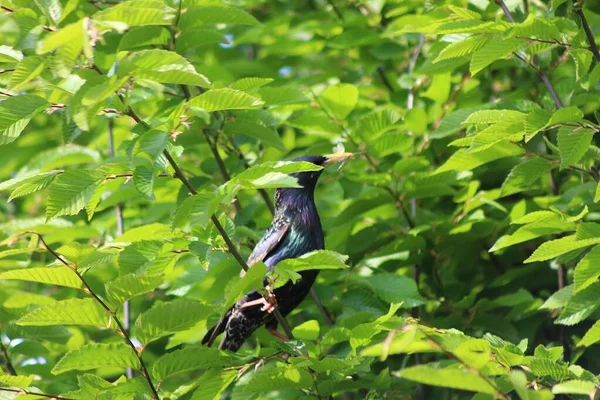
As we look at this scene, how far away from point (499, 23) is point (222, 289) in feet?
5.53

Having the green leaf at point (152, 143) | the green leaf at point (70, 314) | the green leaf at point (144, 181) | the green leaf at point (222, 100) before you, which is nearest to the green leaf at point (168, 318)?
the green leaf at point (70, 314)

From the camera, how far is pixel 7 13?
246 cm

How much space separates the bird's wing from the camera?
3.64 meters

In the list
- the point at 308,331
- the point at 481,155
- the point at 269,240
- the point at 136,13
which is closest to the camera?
the point at 136,13

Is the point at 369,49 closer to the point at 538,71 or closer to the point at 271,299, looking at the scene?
the point at 538,71

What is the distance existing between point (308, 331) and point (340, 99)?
129cm

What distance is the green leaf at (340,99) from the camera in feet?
12.7

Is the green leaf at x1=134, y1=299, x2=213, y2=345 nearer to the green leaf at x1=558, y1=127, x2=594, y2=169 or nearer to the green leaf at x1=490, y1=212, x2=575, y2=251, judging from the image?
the green leaf at x1=490, y1=212, x2=575, y2=251

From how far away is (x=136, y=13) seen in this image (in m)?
2.20

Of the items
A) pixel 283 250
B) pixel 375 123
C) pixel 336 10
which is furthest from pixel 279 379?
pixel 336 10

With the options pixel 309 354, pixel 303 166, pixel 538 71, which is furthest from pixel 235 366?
pixel 538 71


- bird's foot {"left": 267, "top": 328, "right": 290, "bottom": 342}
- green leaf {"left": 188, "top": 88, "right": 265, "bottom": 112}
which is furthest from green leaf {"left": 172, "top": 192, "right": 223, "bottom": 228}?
bird's foot {"left": 267, "top": 328, "right": 290, "bottom": 342}

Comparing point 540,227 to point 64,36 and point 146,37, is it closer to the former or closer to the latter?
point 146,37

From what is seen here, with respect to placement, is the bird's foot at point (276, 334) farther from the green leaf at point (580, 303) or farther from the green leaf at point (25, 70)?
the green leaf at point (25, 70)
